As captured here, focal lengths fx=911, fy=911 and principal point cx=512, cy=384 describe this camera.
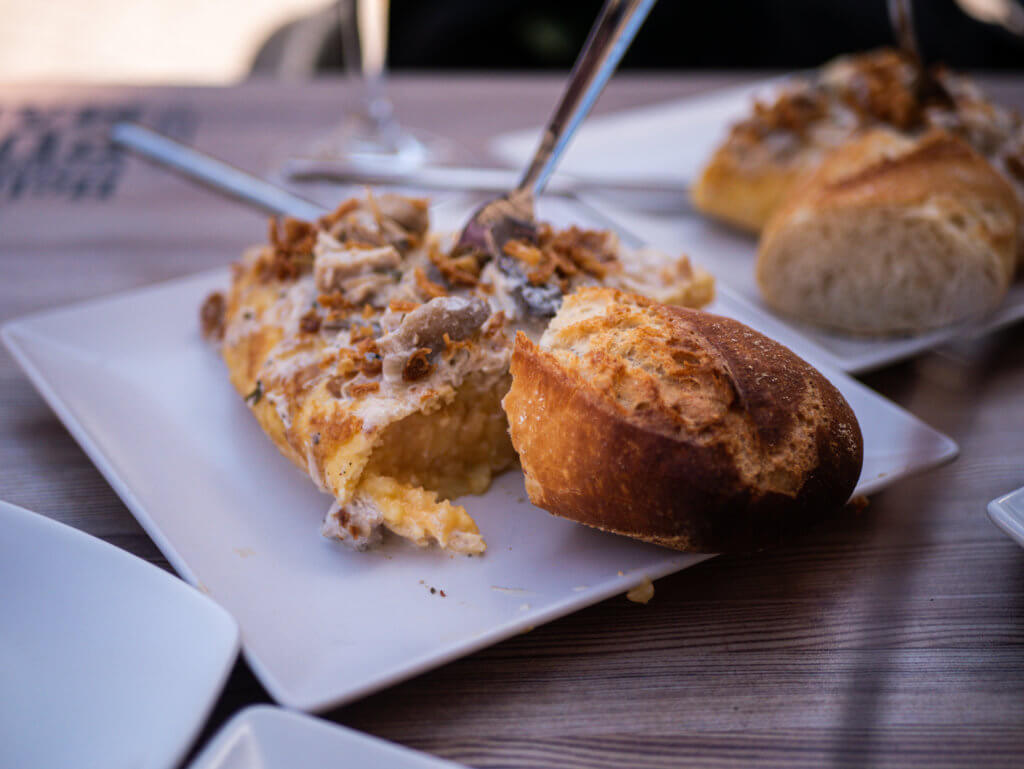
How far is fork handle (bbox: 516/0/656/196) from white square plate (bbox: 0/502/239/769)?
114 cm

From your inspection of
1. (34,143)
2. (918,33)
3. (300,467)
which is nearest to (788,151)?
(300,467)

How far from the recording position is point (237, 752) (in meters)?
0.99

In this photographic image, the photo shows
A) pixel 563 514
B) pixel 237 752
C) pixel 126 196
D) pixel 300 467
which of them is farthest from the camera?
pixel 126 196

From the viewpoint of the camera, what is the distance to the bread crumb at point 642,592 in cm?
132

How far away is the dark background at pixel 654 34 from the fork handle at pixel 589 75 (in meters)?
2.80

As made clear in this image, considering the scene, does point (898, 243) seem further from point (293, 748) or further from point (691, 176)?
point (293, 748)

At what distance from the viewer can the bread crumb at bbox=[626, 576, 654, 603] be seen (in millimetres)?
1323

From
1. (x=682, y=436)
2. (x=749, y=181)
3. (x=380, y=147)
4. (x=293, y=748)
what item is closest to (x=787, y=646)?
(x=682, y=436)

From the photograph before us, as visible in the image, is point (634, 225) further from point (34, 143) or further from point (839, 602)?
point (34, 143)

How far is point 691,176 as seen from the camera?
288 cm

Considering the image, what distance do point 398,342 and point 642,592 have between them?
562 mm

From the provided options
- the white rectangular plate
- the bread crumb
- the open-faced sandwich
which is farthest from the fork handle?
the bread crumb

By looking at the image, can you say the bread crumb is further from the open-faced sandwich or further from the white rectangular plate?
the white rectangular plate

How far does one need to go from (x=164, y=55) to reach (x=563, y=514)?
6259mm
